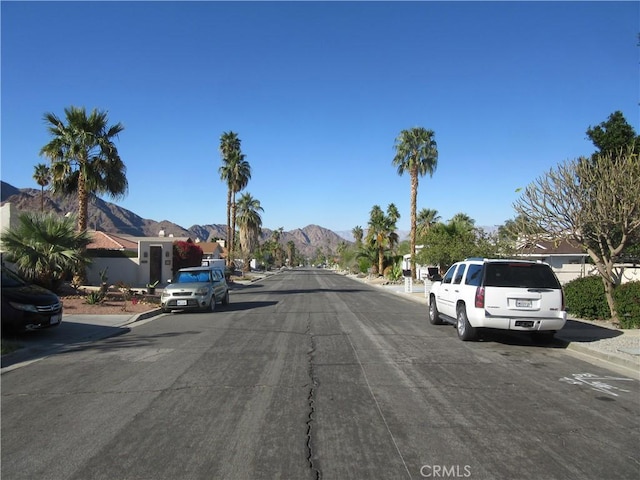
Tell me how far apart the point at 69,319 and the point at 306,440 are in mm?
12108

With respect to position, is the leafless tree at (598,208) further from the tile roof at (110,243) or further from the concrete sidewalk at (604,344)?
the tile roof at (110,243)

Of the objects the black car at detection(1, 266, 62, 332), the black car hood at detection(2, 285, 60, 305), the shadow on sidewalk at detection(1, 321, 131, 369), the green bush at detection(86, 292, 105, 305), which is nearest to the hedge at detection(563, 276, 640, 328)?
the shadow on sidewalk at detection(1, 321, 131, 369)

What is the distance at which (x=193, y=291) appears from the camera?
1809cm

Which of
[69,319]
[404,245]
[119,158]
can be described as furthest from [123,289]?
[404,245]

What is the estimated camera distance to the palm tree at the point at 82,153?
2280 centimetres

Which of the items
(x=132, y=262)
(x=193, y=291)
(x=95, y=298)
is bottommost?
(x=95, y=298)

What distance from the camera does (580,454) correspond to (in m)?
5.02

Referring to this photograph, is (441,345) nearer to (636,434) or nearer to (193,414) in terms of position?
(636,434)

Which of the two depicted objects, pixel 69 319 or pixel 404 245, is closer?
pixel 69 319

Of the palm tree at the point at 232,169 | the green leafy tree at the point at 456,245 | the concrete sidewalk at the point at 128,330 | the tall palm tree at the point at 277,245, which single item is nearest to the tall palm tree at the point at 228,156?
the palm tree at the point at 232,169

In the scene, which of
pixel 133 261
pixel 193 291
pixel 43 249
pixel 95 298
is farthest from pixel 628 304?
pixel 133 261

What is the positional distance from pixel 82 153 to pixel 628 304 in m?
21.5

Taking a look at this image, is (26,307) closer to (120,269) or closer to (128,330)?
(128,330)

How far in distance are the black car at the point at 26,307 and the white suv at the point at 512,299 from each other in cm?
938
